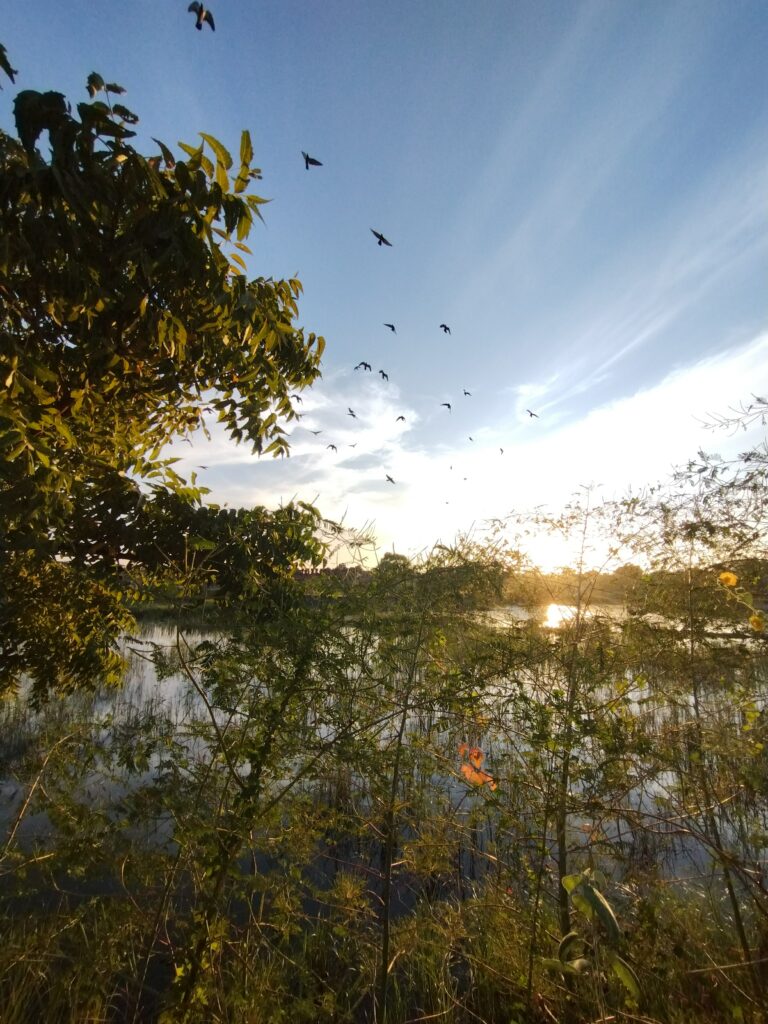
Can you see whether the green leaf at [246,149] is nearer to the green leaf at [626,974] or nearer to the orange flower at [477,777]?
the green leaf at [626,974]

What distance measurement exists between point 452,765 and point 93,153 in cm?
365

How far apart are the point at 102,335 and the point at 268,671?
5.51 feet

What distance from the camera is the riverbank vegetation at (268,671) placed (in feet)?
6.42

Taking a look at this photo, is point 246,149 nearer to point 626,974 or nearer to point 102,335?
point 102,335

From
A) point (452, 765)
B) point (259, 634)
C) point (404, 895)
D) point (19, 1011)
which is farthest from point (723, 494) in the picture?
point (19, 1011)

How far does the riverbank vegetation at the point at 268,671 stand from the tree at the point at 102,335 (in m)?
0.01

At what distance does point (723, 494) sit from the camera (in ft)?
10.4

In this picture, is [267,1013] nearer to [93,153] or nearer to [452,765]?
[452,765]

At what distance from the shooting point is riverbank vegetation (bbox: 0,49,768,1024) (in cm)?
196

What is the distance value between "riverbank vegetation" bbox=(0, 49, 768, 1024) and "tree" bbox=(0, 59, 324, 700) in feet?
0.05

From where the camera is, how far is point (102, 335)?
2.23 metres

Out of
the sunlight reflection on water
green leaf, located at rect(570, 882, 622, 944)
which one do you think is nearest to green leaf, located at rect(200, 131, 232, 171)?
green leaf, located at rect(570, 882, 622, 944)

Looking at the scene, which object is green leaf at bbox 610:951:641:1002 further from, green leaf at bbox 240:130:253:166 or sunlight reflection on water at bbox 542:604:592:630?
green leaf at bbox 240:130:253:166

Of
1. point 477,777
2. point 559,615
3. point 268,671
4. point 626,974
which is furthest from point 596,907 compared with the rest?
point 559,615
